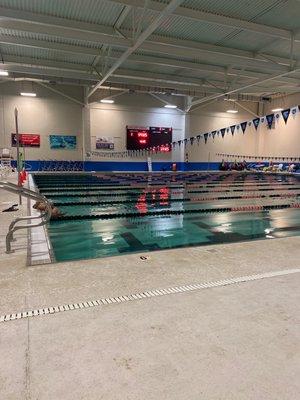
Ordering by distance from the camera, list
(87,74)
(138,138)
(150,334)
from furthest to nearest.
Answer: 1. (138,138)
2. (87,74)
3. (150,334)

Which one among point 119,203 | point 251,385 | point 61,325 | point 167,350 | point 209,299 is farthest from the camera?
point 119,203

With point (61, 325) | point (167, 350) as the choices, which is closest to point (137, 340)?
point (167, 350)

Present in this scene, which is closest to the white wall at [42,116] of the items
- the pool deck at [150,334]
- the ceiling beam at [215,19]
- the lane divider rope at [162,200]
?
the lane divider rope at [162,200]

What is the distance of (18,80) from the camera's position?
14320 mm

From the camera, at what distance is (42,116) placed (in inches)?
606

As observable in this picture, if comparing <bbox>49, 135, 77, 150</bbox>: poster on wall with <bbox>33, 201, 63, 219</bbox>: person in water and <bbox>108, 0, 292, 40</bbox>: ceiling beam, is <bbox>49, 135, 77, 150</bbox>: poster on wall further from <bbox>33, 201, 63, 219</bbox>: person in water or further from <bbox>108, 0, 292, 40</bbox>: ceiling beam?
<bbox>33, 201, 63, 219</bbox>: person in water

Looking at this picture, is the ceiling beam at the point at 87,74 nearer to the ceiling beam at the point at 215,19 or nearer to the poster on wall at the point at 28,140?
the poster on wall at the point at 28,140

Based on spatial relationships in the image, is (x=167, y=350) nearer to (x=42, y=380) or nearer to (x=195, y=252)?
(x=42, y=380)

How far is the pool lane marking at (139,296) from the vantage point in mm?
1605

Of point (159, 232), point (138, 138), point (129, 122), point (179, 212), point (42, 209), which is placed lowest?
point (159, 232)

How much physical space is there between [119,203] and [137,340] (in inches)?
216

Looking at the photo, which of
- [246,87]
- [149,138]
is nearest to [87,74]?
[149,138]

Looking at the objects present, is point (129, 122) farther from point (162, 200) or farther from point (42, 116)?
point (162, 200)

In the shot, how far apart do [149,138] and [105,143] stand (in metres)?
2.52
